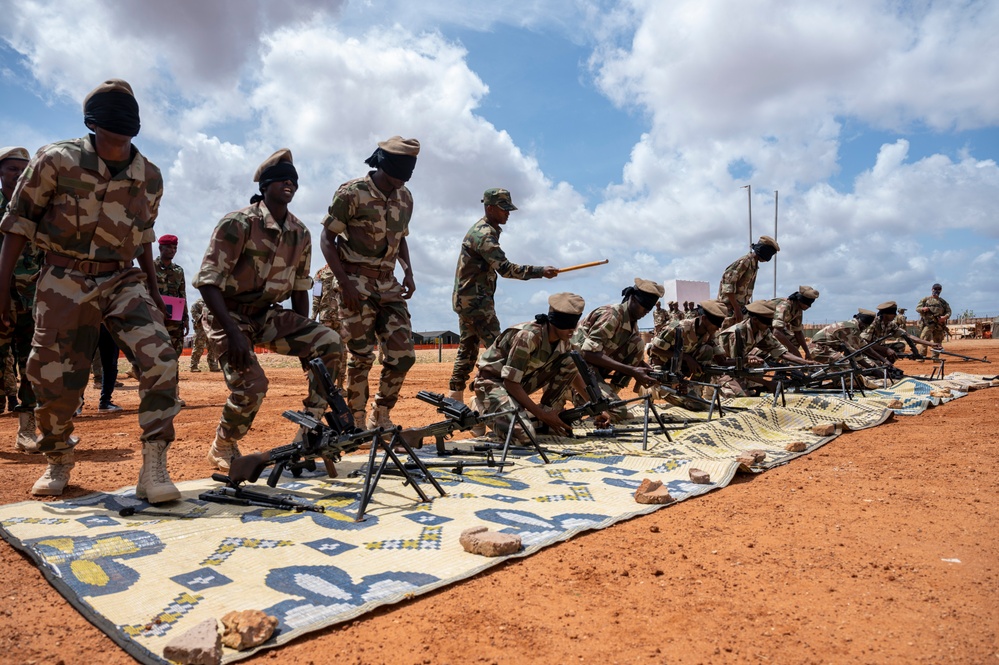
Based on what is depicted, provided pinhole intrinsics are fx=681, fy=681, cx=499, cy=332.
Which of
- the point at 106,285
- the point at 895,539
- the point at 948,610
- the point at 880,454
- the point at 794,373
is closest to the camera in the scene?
the point at 948,610

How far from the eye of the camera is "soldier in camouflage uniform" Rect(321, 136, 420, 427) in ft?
17.4

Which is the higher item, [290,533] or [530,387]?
[530,387]

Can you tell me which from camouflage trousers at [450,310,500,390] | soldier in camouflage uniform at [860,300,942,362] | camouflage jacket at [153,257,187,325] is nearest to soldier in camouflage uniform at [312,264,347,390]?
camouflage jacket at [153,257,187,325]

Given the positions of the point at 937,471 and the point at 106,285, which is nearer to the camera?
the point at 106,285

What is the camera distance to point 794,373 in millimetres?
9391

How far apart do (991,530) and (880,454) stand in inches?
85.3

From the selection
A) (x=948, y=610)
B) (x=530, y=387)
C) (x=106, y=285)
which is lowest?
(x=948, y=610)

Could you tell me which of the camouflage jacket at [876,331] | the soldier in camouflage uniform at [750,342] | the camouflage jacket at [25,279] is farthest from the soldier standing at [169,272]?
the camouflage jacket at [876,331]

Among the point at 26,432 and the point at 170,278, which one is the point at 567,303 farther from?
the point at 170,278

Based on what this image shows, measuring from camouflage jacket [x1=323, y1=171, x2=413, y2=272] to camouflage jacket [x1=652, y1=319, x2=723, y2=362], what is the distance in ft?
10.9

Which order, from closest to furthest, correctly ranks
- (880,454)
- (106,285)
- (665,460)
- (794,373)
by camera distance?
(106,285), (665,460), (880,454), (794,373)

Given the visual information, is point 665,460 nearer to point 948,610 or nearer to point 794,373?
point 948,610

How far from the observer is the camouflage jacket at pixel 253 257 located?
14.3ft

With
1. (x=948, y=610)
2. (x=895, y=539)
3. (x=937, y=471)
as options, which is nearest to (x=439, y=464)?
(x=895, y=539)
